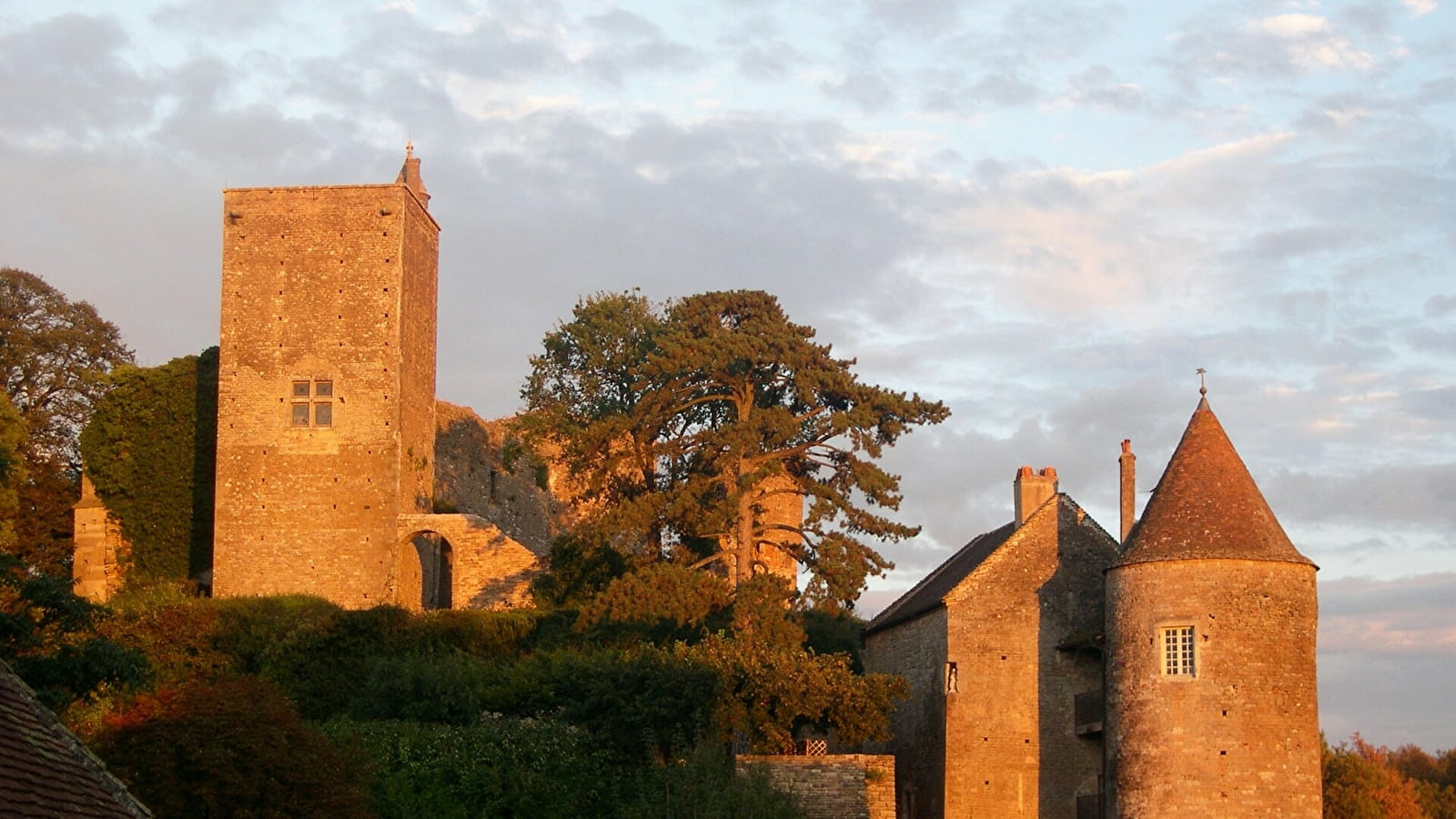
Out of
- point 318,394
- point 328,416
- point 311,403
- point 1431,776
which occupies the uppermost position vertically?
point 318,394

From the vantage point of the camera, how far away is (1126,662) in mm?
27453

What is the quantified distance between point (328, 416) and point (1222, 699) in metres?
20.7

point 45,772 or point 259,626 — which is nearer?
point 45,772

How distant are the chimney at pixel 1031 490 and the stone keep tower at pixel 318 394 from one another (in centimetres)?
1357

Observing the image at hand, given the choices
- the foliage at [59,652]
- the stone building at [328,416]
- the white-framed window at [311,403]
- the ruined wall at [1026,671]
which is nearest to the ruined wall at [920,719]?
the ruined wall at [1026,671]

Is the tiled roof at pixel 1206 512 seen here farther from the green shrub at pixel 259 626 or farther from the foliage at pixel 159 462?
the foliage at pixel 159 462

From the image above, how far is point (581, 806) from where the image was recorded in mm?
26734

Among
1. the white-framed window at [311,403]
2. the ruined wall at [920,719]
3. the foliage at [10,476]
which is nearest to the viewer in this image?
the ruined wall at [920,719]

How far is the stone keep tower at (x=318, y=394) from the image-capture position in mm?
38469

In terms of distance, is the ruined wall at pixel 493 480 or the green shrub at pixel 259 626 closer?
the green shrub at pixel 259 626

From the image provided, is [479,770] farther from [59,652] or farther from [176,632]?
[59,652]

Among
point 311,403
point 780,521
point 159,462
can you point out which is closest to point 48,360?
point 159,462

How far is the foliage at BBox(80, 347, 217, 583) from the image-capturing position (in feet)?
135

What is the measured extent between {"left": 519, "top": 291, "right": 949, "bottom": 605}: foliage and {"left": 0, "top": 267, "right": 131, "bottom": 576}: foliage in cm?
1337
